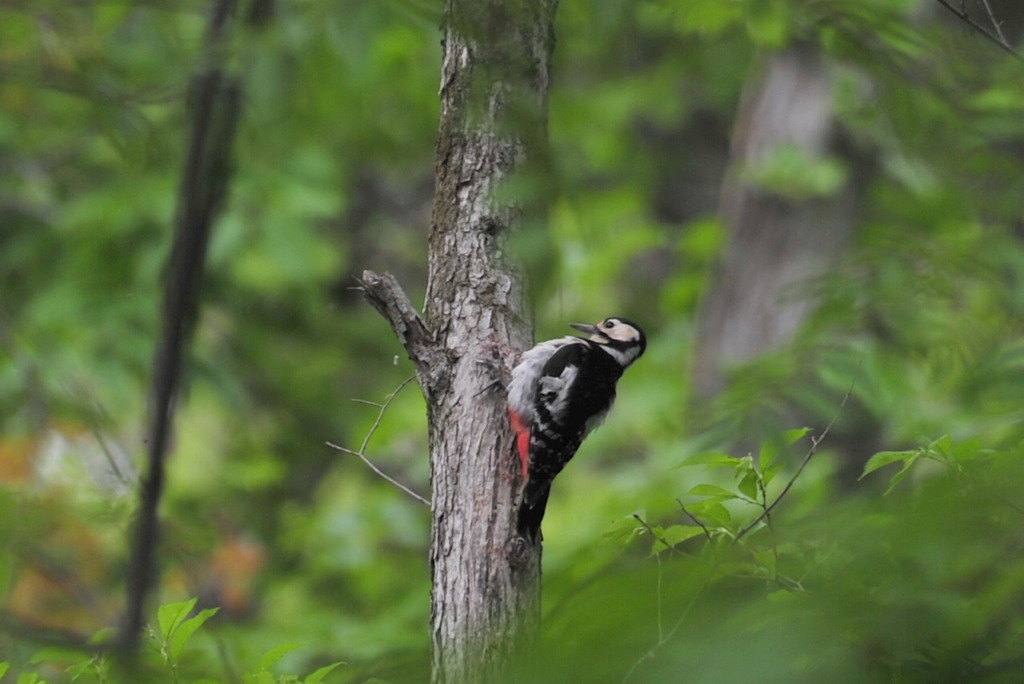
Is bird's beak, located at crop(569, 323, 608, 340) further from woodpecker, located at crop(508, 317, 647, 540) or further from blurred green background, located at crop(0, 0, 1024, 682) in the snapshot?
blurred green background, located at crop(0, 0, 1024, 682)

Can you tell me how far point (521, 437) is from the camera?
248 cm

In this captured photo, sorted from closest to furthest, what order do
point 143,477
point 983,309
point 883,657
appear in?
point 883,657 → point 143,477 → point 983,309

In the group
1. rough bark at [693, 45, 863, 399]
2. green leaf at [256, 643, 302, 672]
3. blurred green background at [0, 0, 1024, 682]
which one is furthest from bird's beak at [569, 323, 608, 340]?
rough bark at [693, 45, 863, 399]

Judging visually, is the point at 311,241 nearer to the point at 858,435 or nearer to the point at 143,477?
the point at 858,435

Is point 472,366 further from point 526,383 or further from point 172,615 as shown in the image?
point 172,615

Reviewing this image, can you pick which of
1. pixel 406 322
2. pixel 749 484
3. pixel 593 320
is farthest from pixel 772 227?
pixel 749 484

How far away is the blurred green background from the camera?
123 centimetres

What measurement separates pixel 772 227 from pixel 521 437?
15.2 ft

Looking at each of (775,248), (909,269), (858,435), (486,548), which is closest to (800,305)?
(775,248)

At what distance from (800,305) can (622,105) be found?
335 centimetres

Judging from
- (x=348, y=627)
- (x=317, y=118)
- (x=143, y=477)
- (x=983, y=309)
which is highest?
(x=317, y=118)

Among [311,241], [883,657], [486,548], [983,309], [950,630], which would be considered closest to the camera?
[950,630]

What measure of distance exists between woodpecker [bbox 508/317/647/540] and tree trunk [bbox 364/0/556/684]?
0.06 metres

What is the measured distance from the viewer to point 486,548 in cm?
221
